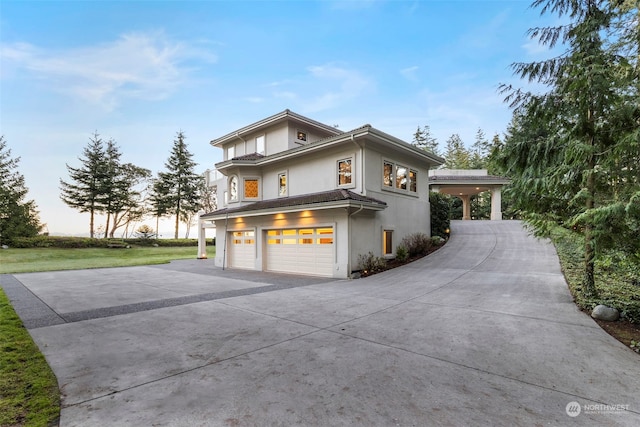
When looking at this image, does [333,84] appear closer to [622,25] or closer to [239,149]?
[239,149]

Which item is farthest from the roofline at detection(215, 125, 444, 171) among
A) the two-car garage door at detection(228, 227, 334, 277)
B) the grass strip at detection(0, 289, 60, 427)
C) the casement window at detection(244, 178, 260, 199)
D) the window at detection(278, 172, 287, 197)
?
the grass strip at detection(0, 289, 60, 427)

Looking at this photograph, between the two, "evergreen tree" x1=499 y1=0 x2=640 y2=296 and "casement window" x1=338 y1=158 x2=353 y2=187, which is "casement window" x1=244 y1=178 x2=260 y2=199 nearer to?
"casement window" x1=338 y1=158 x2=353 y2=187

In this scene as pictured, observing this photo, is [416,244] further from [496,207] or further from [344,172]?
[496,207]

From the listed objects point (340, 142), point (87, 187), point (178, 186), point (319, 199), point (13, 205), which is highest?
point (178, 186)

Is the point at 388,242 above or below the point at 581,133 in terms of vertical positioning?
below

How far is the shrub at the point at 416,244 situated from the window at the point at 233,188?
978 centimetres

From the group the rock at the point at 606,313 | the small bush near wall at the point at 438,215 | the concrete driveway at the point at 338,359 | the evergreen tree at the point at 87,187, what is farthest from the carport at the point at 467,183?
the evergreen tree at the point at 87,187

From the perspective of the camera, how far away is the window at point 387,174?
12617 millimetres

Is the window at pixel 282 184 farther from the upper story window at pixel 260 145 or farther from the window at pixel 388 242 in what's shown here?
the window at pixel 388 242

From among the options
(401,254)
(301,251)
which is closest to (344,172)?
(301,251)

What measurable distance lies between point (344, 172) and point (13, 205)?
3673cm

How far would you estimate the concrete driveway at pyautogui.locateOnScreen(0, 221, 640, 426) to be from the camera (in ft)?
8.15

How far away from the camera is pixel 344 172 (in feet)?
40.8

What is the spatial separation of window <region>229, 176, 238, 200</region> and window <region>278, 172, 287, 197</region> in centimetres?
288
